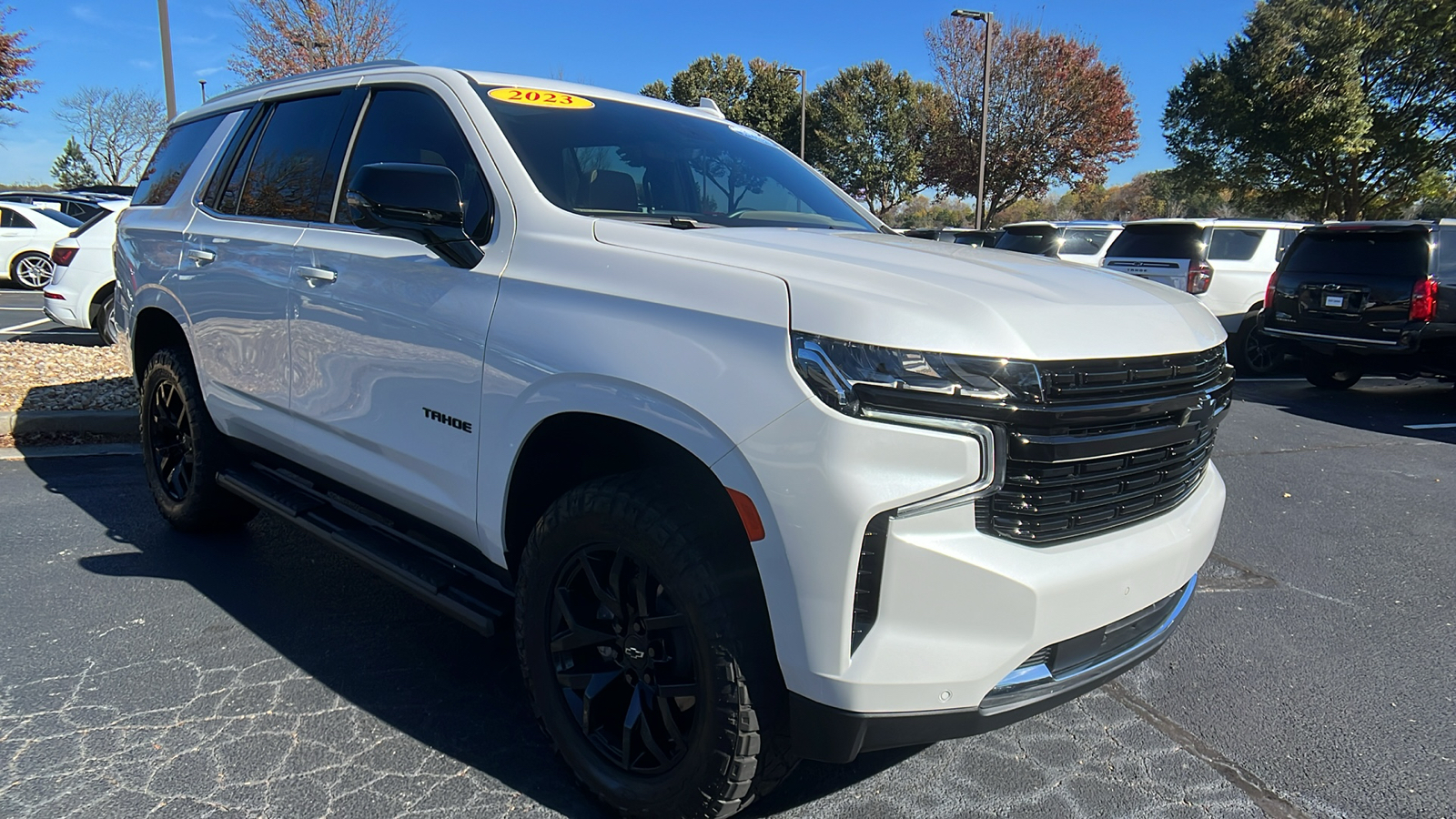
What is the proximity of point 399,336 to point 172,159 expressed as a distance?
275 centimetres

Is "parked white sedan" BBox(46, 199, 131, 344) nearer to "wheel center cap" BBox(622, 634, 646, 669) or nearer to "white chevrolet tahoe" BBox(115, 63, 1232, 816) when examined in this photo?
"white chevrolet tahoe" BBox(115, 63, 1232, 816)

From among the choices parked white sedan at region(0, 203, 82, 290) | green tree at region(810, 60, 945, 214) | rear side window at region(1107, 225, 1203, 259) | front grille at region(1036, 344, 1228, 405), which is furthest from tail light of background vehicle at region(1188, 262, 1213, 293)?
green tree at region(810, 60, 945, 214)

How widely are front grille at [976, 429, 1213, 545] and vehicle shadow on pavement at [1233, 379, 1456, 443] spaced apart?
702 centimetres

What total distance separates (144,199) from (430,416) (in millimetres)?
3101

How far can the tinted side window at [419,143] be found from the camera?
2.71m

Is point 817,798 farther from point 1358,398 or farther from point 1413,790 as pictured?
point 1358,398

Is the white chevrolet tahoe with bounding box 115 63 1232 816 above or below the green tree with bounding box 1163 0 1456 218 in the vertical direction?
below

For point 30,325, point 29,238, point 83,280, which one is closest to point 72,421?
point 83,280

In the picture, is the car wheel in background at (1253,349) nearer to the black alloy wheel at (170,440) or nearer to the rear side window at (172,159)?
the rear side window at (172,159)

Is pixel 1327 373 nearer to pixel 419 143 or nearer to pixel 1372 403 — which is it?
pixel 1372 403

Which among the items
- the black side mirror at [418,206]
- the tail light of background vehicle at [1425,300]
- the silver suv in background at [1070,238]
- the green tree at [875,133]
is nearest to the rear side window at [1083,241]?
the silver suv in background at [1070,238]

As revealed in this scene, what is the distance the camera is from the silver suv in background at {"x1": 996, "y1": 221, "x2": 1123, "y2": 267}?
13078 millimetres

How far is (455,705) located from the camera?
9.61 feet

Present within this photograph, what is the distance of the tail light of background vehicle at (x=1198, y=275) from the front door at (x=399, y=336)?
→ 10058 millimetres
